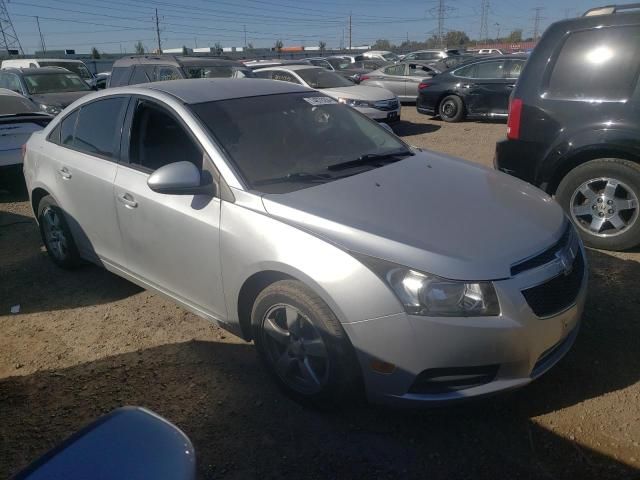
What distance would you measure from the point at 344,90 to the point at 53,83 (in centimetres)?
695

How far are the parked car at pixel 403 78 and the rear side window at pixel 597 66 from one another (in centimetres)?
1147

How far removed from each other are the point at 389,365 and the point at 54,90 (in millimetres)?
12457

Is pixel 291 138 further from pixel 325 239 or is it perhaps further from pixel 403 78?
pixel 403 78

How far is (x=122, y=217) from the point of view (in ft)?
11.7

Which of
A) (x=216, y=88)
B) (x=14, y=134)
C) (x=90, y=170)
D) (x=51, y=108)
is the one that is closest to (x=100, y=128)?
(x=90, y=170)

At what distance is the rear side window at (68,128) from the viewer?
4.26 m

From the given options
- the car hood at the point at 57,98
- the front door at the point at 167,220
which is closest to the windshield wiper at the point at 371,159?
the front door at the point at 167,220

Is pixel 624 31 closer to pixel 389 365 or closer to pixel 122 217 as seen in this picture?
pixel 389 365

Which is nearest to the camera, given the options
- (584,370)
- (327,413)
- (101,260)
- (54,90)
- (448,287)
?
(448,287)

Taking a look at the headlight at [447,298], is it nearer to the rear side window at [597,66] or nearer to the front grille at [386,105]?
the rear side window at [597,66]

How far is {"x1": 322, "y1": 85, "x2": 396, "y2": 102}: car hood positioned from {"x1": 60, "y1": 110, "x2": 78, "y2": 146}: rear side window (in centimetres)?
747

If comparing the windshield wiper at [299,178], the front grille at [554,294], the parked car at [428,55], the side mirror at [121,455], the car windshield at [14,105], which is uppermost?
the parked car at [428,55]

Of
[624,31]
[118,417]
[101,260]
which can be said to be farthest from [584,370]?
[101,260]

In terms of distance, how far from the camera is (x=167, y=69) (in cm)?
1067
